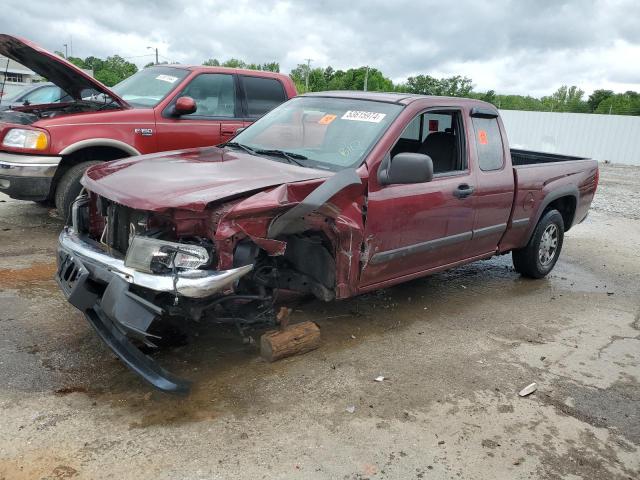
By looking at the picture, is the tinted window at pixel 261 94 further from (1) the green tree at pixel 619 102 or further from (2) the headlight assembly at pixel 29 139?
(1) the green tree at pixel 619 102

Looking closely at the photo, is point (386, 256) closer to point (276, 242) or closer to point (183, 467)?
point (276, 242)

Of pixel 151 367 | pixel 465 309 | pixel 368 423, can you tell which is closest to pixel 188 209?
pixel 151 367

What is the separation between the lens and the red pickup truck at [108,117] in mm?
5625

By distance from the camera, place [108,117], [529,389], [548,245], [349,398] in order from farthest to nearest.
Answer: [548,245] → [108,117] → [529,389] → [349,398]

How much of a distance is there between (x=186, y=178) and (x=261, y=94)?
158 inches

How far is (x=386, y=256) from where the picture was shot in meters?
4.05

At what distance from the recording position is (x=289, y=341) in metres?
3.82

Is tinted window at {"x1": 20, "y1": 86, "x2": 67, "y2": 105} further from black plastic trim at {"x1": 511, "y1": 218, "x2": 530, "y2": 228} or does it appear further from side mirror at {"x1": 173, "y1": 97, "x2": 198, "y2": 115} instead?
black plastic trim at {"x1": 511, "y1": 218, "x2": 530, "y2": 228}

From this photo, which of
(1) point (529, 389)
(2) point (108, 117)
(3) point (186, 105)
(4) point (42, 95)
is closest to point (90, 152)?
(2) point (108, 117)

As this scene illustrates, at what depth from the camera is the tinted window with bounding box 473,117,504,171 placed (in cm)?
491

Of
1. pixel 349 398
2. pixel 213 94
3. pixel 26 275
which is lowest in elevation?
pixel 349 398

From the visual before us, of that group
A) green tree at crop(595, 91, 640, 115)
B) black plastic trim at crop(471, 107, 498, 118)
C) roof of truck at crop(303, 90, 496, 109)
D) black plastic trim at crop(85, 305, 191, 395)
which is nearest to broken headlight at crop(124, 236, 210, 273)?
black plastic trim at crop(85, 305, 191, 395)

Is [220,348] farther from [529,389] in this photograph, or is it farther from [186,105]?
[186,105]

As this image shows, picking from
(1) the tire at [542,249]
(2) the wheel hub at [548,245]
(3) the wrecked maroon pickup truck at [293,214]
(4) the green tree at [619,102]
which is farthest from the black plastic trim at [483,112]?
(4) the green tree at [619,102]
